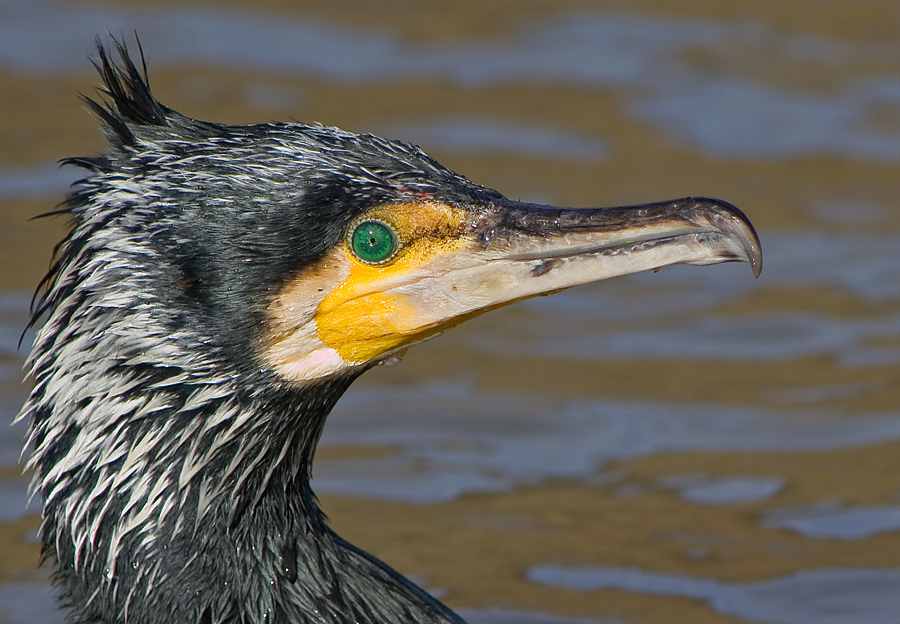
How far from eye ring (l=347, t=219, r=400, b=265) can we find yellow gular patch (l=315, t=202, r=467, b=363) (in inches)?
0.5

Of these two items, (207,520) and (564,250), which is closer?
(564,250)

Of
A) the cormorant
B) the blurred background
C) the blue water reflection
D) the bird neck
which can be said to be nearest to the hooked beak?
the cormorant

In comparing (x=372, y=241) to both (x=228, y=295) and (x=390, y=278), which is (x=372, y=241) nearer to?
(x=390, y=278)

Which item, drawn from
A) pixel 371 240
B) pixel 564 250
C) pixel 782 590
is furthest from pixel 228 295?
pixel 782 590

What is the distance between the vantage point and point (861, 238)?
982cm

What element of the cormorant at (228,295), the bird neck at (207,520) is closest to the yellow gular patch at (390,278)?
the cormorant at (228,295)

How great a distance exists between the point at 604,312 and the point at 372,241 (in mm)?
4722

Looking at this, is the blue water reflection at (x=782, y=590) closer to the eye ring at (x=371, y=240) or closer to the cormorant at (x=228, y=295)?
the cormorant at (x=228, y=295)

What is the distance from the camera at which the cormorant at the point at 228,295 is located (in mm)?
4586

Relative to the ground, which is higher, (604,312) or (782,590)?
(604,312)

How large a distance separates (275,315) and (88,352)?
551 mm

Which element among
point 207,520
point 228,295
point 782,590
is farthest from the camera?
point 782,590

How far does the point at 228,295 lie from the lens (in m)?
4.59

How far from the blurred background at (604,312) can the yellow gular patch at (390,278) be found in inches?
82.2
